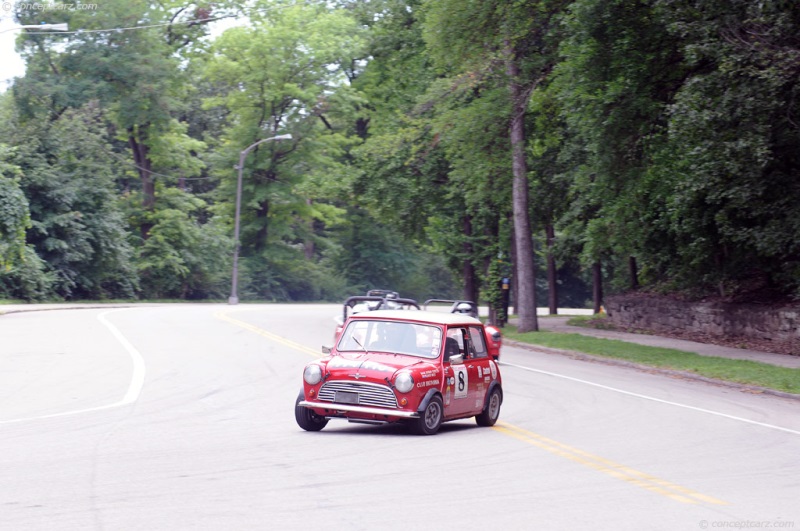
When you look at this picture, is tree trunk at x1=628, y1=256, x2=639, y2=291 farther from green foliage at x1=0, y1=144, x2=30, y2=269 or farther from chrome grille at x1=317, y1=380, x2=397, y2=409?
chrome grille at x1=317, y1=380, x2=397, y2=409

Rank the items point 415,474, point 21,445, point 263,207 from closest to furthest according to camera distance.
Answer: point 415,474 → point 21,445 → point 263,207

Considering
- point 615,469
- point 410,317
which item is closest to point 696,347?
point 410,317

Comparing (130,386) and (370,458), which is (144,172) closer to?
(130,386)

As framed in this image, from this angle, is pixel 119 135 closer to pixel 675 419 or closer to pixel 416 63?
pixel 416 63

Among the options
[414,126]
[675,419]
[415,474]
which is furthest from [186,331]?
[415,474]

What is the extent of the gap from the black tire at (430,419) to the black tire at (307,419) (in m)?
1.18

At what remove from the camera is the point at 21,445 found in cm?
1119

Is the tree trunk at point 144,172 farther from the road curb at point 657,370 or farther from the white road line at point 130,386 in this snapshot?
the road curb at point 657,370

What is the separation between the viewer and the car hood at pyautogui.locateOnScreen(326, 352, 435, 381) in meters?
12.3

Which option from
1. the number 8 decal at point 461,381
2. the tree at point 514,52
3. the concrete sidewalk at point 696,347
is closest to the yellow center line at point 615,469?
the number 8 decal at point 461,381

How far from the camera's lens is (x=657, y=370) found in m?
23.9

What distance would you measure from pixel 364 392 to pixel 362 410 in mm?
221

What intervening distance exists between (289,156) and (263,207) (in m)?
4.81

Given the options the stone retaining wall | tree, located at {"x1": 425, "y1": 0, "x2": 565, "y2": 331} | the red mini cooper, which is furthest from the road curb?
the red mini cooper
